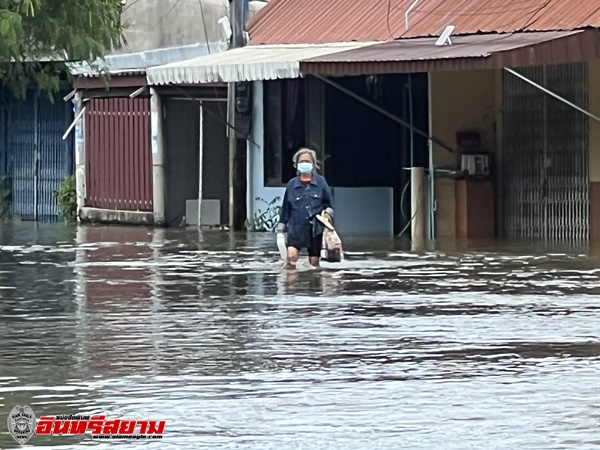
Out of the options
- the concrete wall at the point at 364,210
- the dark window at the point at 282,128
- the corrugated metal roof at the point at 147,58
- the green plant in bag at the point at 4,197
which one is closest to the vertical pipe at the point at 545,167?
the concrete wall at the point at 364,210

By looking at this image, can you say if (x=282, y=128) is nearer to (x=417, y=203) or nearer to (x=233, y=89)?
(x=233, y=89)

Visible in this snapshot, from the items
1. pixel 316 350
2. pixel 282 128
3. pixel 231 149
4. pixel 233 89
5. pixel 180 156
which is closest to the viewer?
pixel 316 350

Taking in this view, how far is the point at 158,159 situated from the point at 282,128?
2.57m

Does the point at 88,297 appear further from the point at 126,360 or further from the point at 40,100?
the point at 40,100

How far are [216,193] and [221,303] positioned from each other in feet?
42.4

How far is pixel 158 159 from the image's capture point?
27.2 m

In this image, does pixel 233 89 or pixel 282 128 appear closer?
pixel 282 128

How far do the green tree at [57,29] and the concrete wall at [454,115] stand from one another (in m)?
5.77

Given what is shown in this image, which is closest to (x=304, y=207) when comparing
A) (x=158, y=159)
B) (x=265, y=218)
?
(x=265, y=218)

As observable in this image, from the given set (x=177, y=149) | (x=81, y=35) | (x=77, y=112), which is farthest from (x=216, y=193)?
(x=81, y=35)

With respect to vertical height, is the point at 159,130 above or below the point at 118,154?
above

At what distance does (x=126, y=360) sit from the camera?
36.8ft

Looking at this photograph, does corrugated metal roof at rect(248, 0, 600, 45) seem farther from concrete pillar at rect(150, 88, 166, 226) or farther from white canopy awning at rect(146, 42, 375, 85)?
concrete pillar at rect(150, 88, 166, 226)

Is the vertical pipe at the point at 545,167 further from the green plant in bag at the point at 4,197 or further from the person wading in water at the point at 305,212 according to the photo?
the green plant in bag at the point at 4,197
